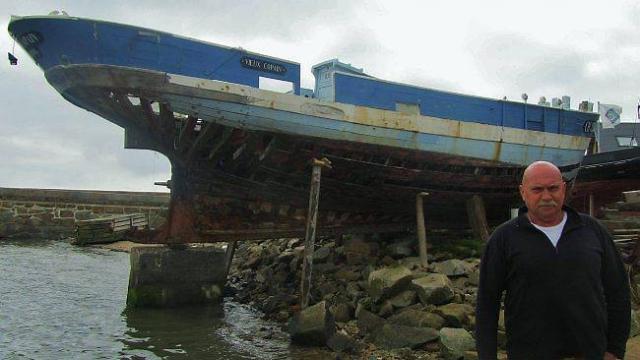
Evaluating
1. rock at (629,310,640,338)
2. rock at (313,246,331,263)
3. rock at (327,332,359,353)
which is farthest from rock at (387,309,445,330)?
rock at (313,246,331,263)

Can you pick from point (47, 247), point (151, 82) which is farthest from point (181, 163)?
point (47, 247)

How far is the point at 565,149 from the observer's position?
14078 mm

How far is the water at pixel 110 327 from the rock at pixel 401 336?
91 centimetres

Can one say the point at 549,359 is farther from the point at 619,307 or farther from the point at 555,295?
the point at 619,307

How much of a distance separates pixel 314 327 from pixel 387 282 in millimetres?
1801

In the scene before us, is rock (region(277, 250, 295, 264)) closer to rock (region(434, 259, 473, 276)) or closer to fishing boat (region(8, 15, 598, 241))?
fishing boat (region(8, 15, 598, 241))

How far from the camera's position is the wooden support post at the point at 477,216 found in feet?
39.2

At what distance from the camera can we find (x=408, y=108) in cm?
1133

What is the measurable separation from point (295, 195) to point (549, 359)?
9072 mm

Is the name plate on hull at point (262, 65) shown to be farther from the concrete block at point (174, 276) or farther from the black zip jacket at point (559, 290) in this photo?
the black zip jacket at point (559, 290)

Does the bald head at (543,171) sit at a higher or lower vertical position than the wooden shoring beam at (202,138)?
lower

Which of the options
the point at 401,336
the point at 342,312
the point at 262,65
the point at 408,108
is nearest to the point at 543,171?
the point at 401,336

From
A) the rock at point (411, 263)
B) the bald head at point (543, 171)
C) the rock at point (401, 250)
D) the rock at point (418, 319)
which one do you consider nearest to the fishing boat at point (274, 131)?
the rock at point (401, 250)

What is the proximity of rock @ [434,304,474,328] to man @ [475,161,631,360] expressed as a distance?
5.13 metres
